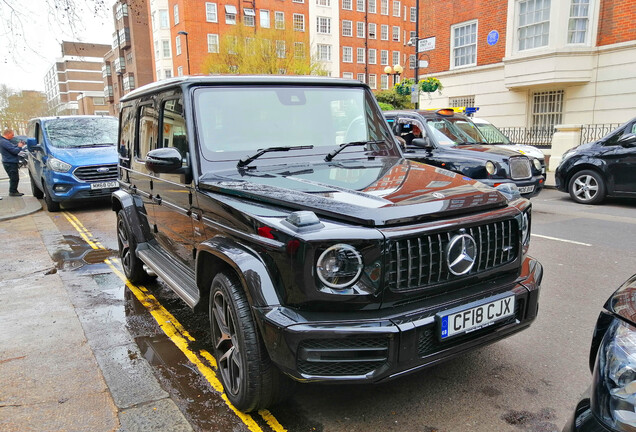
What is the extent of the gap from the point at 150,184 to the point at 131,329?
1.36 m

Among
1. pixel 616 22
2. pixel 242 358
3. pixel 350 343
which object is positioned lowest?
pixel 242 358

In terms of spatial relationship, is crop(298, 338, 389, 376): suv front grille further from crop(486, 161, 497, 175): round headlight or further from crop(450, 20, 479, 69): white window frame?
crop(450, 20, 479, 69): white window frame

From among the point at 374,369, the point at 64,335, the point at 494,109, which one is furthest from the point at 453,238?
the point at 494,109

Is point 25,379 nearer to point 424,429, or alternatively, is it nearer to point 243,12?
point 424,429

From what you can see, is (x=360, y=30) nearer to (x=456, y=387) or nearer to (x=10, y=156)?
(x=10, y=156)

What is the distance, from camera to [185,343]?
12.6 ft

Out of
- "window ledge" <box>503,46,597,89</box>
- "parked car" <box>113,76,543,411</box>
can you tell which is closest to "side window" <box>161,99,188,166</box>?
"parked car" <box>113,76,543,411</box>

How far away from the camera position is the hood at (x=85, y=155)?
10.1 metres

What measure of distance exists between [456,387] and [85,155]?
9774 mm

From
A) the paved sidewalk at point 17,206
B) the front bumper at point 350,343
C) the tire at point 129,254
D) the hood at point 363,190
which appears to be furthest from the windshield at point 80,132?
the front bumper at point 350,343

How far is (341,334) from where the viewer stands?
2.21m

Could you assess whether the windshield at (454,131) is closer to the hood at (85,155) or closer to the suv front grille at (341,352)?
the hood at (85,155)

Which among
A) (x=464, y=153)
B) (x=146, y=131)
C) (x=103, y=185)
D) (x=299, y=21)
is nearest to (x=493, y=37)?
(x=464, y=153)

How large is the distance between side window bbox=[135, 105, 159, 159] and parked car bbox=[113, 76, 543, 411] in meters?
0.36
